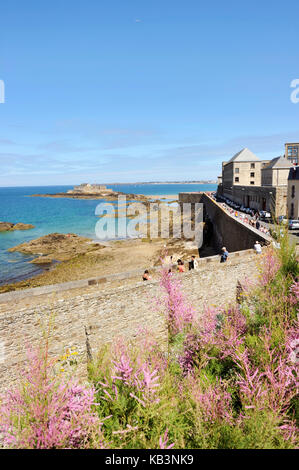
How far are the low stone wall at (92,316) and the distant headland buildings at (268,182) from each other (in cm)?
638

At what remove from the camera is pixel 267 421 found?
4230 millimetres

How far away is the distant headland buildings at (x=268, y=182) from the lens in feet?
108

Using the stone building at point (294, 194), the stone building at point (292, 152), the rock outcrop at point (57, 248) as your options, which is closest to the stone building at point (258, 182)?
the stone building at point (294, 194)

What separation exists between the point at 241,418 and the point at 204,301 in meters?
8.20

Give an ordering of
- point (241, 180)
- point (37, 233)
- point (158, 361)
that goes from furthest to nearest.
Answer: point (241, 180), point (37, 233), point (158, 361)

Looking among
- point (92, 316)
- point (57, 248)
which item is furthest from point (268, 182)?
point (92, 316)

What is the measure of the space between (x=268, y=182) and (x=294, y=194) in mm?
30594

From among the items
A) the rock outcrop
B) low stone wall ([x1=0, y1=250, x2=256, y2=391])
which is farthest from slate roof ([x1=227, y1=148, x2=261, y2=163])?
low stone wall ([x1=0, y1=250, x2=256, y2=391])

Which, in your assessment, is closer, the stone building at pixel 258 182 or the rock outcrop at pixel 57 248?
the stone building at pixel 258 182

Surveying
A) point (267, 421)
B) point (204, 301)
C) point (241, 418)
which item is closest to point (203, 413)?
point (241, 418)

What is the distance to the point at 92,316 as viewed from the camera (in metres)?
9.91

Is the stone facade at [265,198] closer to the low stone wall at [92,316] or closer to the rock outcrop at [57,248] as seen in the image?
the low stone wall at [92,316]

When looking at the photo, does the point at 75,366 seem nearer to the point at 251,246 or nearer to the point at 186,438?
the point at 186,438

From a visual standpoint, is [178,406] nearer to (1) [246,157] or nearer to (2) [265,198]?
(2) [265,198]
